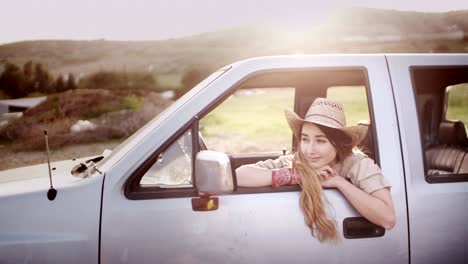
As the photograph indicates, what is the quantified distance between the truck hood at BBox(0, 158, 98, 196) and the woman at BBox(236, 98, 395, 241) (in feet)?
2.96

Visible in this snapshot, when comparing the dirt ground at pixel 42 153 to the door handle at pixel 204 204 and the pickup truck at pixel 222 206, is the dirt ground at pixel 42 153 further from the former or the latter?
the door handle at pixel 204 204

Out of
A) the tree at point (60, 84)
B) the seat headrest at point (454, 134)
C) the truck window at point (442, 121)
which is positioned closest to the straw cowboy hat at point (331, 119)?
the truck window at point (442, 121)

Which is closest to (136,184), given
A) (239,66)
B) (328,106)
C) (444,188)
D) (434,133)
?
(239,66)

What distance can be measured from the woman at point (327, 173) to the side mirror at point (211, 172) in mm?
363

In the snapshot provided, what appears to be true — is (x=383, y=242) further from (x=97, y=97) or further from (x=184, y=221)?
(x=97, y=97)

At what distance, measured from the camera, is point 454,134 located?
3.60 metres

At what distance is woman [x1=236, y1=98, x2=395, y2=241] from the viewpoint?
2.31 metres

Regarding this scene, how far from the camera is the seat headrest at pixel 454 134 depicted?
3549 mm

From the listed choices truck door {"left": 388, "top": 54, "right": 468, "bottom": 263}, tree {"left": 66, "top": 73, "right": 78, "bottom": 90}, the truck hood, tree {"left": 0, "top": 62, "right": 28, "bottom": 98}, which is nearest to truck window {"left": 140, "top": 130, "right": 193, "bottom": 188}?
the truck hood

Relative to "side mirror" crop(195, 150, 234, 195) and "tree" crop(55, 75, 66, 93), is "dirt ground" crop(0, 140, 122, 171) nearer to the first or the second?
"side mirror" crop(195, 150, 234, 195)

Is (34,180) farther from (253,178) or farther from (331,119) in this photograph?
(331,119)

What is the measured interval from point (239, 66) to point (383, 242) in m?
1.14

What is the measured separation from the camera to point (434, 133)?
154 inches

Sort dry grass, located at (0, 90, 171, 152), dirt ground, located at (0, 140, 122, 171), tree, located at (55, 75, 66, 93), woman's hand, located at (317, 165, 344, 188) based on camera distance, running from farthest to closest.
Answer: tree, located at (55, 75, 66, 93)
dry grass, located at (0, 90, 171, 152)
dirt ground, located at (0, 140, 122, 171)
woman's hand, located at (317, 165, 344, 188)
